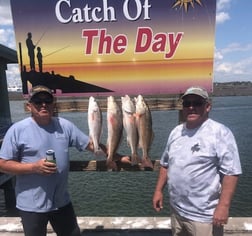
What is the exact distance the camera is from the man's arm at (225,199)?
2.66 metres

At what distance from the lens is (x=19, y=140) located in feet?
9.71

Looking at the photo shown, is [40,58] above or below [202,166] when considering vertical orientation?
above

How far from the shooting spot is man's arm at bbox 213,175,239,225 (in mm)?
2662

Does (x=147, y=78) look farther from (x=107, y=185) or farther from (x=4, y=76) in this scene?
(x=4, y=76)

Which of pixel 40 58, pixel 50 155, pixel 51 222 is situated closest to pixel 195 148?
pixel 50 155

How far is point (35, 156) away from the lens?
2988 mm

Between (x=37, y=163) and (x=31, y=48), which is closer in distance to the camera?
(x=37, y=163)

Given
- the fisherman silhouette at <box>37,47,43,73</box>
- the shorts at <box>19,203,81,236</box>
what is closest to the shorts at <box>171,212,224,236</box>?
the shorts at <box>19,203,81,236</box>

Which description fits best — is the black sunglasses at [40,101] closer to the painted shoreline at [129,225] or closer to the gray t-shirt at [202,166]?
the gray t-shirt at [202,166]

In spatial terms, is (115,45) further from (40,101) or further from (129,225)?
(129,225)

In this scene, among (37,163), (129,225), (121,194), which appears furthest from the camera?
(121,194)

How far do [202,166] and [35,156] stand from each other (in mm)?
1417

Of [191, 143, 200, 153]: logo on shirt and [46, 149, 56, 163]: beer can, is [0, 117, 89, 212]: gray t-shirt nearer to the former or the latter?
[46, 149, 56, 163]: beer can

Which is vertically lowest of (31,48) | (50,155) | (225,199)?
(225,199)
